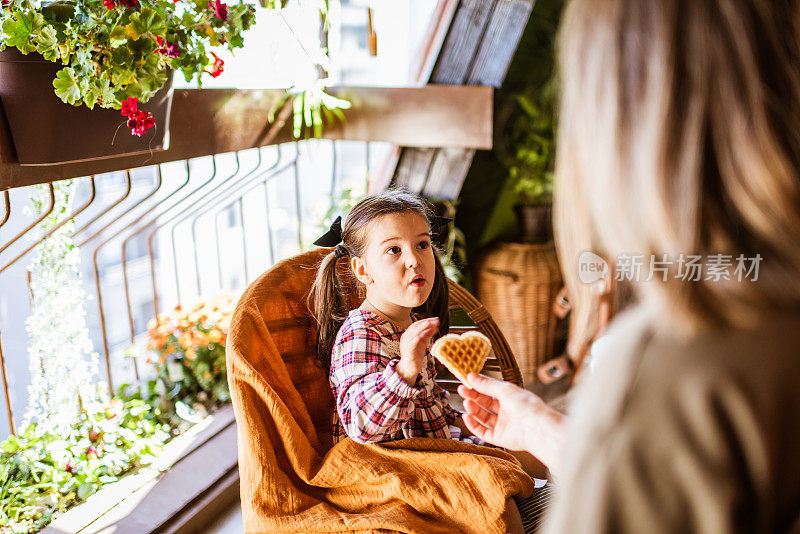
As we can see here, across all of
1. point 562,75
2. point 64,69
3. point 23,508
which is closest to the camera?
point 562,75

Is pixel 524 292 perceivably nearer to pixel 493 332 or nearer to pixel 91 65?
pixel 493 332

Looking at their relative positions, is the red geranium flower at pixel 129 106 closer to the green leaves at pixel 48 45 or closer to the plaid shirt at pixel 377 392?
the green leaves at pixel 48 45

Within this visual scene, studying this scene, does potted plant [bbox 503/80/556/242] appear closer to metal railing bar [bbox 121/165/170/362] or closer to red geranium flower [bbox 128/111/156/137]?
metal railing bar [bbox 121/165/170/362]

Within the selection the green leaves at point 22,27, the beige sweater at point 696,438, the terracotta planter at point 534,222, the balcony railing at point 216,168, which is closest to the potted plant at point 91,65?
the green leaves at point 22,27

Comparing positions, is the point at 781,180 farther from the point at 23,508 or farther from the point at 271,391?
the point at 23,508

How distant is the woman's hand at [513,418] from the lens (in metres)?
0.97

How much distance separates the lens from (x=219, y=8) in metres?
1.46

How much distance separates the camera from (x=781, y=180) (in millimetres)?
527

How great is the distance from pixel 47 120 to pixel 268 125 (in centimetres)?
98

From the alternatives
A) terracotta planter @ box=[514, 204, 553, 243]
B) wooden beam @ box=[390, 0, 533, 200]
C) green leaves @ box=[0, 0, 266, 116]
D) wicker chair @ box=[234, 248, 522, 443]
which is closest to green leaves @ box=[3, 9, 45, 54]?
green leaves @ box=[0, 0, 266, 116]

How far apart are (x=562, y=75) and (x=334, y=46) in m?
1.94

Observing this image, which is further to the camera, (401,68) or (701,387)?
(401,68)

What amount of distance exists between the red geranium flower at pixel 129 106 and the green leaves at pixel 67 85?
0.11m

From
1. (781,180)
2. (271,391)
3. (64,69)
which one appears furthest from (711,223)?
(64,69)
